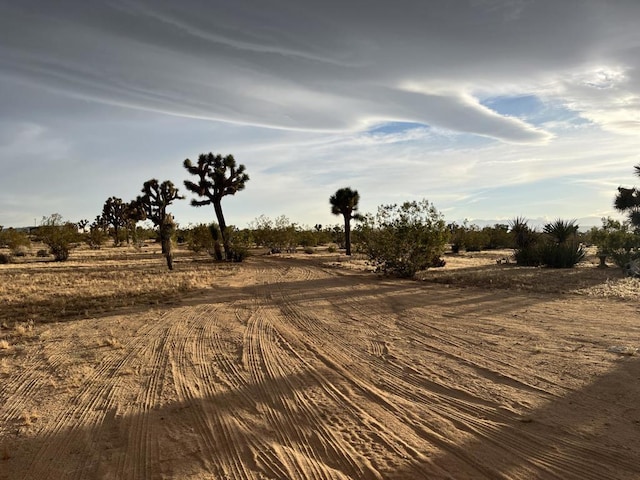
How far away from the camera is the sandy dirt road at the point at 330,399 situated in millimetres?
3943

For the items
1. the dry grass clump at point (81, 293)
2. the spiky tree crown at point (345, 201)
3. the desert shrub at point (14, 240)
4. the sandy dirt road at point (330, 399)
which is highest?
the spiky tree crown at point (345, 201)

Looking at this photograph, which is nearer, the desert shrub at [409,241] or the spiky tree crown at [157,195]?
the desert shrub at [409,241]

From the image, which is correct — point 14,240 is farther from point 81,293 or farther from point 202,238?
point 81,293

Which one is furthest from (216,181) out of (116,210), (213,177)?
(116,210)

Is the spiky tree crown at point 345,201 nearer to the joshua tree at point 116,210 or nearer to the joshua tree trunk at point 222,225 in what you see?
the joshua tree trunk at point 222,225

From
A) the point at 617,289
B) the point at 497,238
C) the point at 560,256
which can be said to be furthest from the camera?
the point at 497,238

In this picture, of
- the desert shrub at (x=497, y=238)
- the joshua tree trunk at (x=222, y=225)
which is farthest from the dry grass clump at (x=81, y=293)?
the desert shrub at (x=497, y=238)

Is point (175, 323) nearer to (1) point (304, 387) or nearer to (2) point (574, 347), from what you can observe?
(1) point (304, 387)

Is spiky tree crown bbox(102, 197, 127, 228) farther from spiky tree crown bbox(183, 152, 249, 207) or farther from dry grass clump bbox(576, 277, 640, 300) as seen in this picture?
dry grass clump bbox(576, 277, 640, 300)

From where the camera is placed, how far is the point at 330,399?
5.37 meters

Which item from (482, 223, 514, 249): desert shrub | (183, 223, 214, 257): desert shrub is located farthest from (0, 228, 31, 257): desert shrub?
(482, 223, 514, 249): desert shrub

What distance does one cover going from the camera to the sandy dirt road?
12.9 feet

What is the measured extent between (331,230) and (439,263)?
120 feet

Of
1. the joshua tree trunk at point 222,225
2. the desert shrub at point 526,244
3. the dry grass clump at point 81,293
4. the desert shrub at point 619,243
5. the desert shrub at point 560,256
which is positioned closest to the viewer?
the dry grass clump at point 81,293
